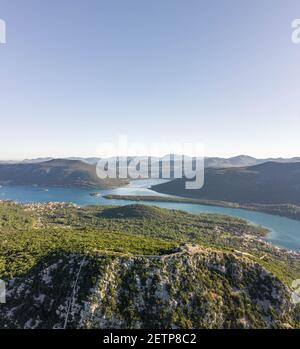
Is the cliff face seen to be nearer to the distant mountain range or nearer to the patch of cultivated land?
the patch of cultivated land

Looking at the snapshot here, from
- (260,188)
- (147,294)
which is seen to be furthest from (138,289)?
(260,188)

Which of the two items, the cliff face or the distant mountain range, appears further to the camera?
the distant mountain range

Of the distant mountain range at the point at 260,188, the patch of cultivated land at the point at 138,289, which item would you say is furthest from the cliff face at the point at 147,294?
the distant mountain range at the point at 260,188

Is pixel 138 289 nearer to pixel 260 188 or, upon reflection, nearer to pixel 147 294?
pixel 147 294

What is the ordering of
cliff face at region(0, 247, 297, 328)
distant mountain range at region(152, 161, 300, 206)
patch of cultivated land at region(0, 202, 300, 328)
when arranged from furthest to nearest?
distant mountain range at region(152, 161, 300, 206) → patch of cultivated land at region(0, 202, 300, 328) → cliff face at region(0, 247, 297, 328)

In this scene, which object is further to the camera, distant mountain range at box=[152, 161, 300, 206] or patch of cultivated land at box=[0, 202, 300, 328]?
distant mountain range at box=[152, 161, 300, 206]

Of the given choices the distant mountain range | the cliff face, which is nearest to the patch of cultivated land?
the cliff face

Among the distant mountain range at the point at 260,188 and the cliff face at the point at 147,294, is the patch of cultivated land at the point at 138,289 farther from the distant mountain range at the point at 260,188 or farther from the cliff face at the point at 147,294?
the distant mountain range at the point at 260,188

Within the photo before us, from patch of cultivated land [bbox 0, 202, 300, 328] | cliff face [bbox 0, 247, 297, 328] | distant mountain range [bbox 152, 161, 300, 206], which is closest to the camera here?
cliff face [bbox 0, 247, 297, 328]
